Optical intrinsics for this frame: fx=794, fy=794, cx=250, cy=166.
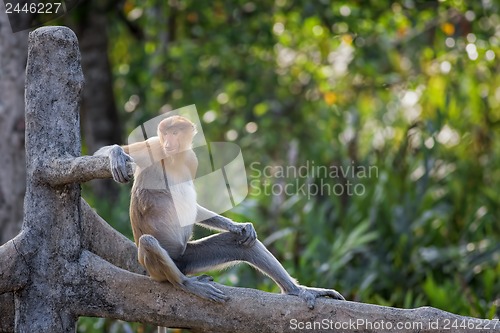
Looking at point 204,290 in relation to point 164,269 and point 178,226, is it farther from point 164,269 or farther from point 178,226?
point 178,226

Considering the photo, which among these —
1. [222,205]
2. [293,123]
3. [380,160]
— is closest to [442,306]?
[222,205]

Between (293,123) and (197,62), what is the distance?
1560 millimetres

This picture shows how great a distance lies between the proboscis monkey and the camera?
3035 mm

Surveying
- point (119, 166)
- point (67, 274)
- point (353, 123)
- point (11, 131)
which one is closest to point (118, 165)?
point (119, 166)

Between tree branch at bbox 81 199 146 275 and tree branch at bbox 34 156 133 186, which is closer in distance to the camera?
tree branch at bbox 34 156 133 186

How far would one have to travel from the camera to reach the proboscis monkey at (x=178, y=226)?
3.04 metres

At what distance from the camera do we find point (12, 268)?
9.80ft

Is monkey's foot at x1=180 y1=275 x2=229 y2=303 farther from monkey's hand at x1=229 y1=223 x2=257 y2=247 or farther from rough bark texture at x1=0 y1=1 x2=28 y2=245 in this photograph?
rough bark texture at x1=0 y1=1 x2=28 y2=245

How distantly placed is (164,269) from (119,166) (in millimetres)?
575

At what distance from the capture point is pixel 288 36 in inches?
314

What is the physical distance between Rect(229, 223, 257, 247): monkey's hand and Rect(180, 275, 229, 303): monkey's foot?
0.32m

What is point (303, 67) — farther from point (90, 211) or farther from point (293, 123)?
point (90, 211)

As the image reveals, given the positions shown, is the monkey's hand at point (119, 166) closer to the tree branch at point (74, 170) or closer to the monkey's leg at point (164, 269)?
the tree branch at point (74, 170)

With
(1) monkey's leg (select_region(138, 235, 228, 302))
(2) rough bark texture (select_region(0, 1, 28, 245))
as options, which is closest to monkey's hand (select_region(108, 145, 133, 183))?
(1) monkey's leg (select_region(138, 235, 228, 302))
